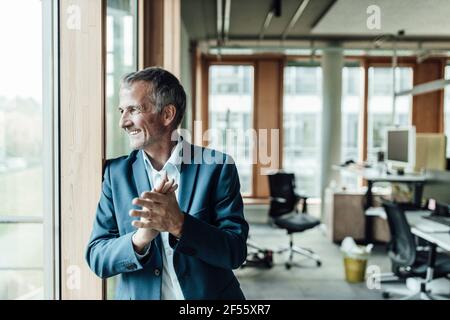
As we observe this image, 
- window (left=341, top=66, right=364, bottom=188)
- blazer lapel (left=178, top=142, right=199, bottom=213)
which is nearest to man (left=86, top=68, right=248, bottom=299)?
blazer lapel (left=178, top=142, right=199, bottom=213)

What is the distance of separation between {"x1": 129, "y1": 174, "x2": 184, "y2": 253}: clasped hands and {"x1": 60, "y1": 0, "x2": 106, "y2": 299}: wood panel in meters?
0.23

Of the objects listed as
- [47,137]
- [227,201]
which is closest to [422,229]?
[227,201]

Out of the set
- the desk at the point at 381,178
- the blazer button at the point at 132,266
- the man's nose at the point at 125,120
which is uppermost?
the man's nose at the point at 125,120

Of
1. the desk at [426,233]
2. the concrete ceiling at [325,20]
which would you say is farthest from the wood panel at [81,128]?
the desk at [426,233]

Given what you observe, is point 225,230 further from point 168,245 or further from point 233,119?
point 233,119

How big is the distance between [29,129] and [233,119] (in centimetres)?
53

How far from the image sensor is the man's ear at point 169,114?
76 centimetres

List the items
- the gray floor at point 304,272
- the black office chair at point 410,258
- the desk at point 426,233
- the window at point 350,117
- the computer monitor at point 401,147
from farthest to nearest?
the computer monitor at point 401,147
the gray floor at point 304,272
the black office chair at point 410,258
the desk at point 426,233
the window at point 350,117

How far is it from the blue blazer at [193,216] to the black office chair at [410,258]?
2464 millimetres

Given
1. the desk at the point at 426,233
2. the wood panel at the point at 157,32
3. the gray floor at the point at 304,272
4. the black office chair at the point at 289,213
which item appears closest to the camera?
the wood panel at the point at 157,32

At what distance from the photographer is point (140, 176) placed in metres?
0.80

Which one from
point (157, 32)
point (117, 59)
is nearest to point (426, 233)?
point (157, 32)

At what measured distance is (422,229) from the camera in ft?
9.44

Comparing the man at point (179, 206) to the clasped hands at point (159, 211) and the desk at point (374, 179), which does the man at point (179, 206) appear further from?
the desk at point (374, 179)
